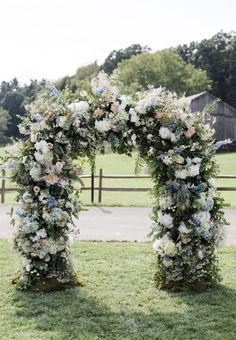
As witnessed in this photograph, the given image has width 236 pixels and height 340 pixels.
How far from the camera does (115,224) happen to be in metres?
14.6

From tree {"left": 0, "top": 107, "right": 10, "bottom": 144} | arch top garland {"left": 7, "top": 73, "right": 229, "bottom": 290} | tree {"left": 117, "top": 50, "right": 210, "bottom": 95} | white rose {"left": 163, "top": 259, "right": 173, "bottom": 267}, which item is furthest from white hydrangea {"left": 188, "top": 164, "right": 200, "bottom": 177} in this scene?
tree {"left": 0, "top": 107, "right": 10, "bottom": 144}

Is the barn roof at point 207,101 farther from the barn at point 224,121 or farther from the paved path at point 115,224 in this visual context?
the paved path at point 115,224

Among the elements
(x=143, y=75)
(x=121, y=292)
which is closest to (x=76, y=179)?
(x=121, y=292)

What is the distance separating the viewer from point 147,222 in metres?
14.9

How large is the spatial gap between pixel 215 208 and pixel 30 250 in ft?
10.2

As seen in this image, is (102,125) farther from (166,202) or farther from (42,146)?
(166,202)

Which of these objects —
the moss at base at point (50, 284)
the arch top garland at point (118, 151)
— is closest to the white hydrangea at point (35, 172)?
the arch top garland at point (118, 151)

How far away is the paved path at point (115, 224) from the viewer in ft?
42.6

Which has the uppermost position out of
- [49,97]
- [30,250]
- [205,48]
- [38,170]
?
[205,48]

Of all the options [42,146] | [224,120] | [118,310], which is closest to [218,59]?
[224,120]

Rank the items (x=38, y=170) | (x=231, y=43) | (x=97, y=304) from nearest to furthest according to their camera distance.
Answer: (x=97, y=304) < (x=38, y=170) < (x=231, y=43)

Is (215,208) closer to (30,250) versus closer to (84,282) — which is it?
(84,282)

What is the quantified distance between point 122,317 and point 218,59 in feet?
244

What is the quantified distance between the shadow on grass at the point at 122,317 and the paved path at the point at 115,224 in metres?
3.90
